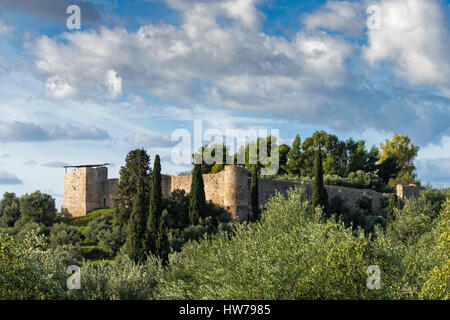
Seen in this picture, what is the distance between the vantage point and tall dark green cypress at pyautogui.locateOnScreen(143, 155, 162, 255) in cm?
2600

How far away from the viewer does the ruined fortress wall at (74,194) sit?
3950 cm

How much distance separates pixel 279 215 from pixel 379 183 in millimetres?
27606

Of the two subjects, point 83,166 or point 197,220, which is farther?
point 83,166

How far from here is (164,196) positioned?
34156mm

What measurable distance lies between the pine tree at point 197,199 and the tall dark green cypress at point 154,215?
305 cm

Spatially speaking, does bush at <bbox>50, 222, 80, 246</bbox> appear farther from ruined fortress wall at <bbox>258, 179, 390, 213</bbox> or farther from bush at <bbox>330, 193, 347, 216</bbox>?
bush at <bbox>330, 193, 347, 216</bbox>

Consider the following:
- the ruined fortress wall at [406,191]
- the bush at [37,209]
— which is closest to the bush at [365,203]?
the ruined fortress wall at [406,191]

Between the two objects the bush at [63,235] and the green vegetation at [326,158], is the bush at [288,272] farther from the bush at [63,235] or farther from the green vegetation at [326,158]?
the green vegetation at [326,158]

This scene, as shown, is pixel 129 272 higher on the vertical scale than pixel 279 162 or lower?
lower
